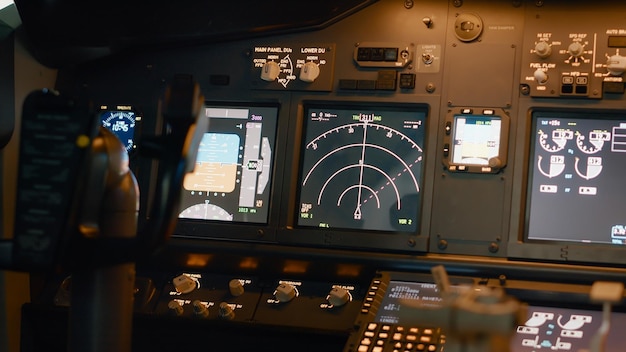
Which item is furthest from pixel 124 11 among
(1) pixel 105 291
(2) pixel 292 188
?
(1) pixel 105 291

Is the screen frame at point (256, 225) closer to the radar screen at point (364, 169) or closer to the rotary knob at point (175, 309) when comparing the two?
the radar screen at point (364, 169)

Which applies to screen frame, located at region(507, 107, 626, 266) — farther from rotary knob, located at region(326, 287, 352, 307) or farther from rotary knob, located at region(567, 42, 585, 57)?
rotary knob, located at region(326, 287, 352, 307)

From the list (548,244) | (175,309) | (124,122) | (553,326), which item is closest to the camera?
(553,326)

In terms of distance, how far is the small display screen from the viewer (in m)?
3.50

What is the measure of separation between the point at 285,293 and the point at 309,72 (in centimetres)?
83

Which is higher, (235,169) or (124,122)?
(124,122)

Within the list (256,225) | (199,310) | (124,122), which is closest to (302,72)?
(256,225)

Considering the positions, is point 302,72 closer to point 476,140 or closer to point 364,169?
point 364,169

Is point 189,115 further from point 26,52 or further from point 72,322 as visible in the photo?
point 26,52

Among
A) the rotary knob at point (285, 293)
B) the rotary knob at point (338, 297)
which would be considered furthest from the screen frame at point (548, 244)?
the rotary knob at point (285, 293)

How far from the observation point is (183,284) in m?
3.59

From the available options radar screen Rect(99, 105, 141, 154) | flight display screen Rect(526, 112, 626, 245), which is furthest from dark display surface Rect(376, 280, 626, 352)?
radar screen Rect(99, 105, 141, 154)

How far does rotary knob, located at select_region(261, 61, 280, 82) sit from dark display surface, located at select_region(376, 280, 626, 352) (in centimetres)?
96

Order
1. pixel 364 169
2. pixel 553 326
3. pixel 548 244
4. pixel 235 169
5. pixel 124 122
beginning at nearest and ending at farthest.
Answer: pixel 553 326 < pixel 548 244 < pixel 364 169 < pixel 235 169 < pixel 124 122
